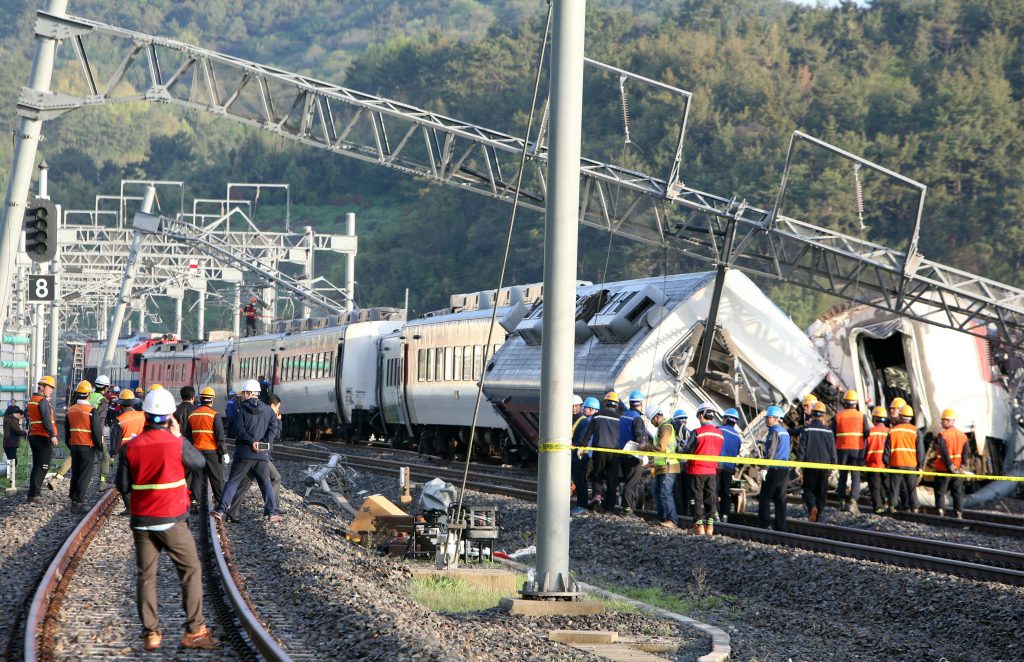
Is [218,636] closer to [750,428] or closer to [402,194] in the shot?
[750,428]

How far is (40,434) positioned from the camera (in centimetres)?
2194

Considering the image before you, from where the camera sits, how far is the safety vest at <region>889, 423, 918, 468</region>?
824 inches

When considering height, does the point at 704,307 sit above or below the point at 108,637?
above

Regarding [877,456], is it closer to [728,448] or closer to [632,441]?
[728,448]

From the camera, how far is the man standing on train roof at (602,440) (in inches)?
790

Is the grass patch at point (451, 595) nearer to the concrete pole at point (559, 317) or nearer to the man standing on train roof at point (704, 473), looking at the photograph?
the concrete pole at point (559, 317)

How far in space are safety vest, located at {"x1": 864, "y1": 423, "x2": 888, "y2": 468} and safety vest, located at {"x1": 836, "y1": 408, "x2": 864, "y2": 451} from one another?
150 millimetres

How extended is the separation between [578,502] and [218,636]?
10628 millimetres

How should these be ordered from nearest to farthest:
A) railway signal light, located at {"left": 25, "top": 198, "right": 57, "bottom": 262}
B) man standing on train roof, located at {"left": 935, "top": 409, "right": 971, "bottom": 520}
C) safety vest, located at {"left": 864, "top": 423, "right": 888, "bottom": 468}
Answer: railway signal light, located at {"left": 25, "top": 198, "right": 57, "bottom": 262} < safety vest, located at {"left": 864, "top": 423, "right": 888, "bottom": 468} < man standing on train roof, located at {"left": 935, "top": 409, "right": 971, "bottom": 520}

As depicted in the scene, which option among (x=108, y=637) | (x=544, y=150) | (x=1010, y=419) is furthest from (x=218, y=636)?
(x=1010, y=419)

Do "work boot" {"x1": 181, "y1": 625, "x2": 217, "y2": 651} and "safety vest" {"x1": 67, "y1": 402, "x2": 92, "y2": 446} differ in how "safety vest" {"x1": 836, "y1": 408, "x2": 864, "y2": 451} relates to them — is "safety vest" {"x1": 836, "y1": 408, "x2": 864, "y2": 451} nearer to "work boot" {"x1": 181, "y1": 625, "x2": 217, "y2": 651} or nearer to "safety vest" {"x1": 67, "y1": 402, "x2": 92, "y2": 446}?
"safety vest" {"x1": 67, "y1": 402, "x2": 92, "y2": 446}

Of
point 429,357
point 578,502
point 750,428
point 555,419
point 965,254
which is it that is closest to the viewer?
point 555,419

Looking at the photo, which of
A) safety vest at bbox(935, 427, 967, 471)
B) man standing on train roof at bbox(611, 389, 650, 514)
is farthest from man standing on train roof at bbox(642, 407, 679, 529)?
safety vest at bbox(935, 427, 967, 471)

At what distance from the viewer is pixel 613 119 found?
75.0 m
